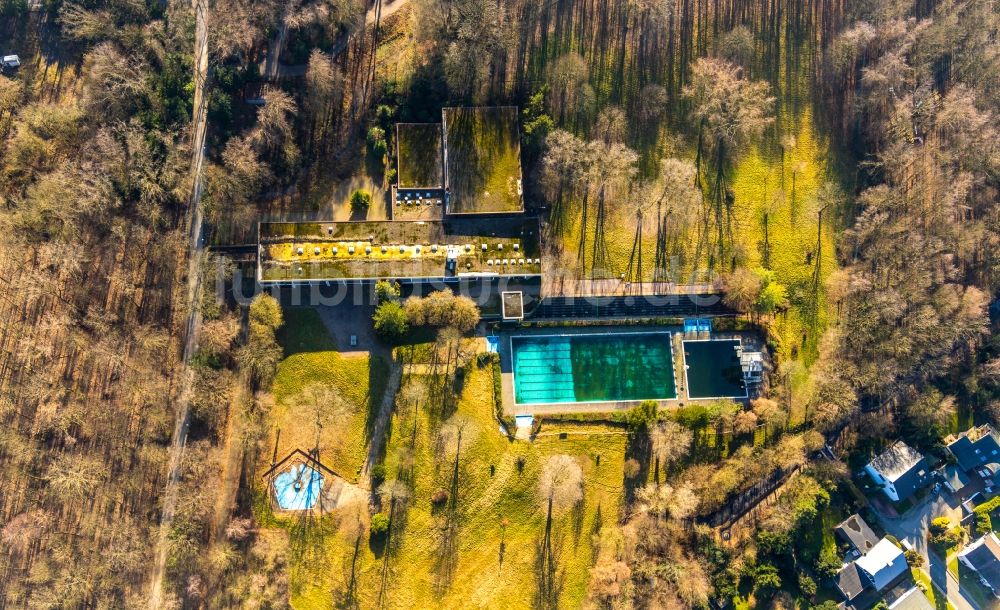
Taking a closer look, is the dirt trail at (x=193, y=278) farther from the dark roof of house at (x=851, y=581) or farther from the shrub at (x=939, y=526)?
the shrub at (x=939, y=526)

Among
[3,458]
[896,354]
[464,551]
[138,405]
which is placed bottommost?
[464,551]

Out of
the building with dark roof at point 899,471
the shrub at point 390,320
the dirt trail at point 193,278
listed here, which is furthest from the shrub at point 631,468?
the dirt trail at point 193,278

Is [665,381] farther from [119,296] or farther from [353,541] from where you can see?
[119,296]

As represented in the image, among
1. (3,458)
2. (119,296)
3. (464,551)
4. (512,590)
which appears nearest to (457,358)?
(464,551)

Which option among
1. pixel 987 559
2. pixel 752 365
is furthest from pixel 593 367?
pixel 987 559

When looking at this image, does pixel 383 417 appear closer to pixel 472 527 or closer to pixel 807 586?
pixel 472 527

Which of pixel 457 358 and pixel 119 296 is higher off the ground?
pixel 119 296

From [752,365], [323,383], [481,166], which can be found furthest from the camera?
[752,365]

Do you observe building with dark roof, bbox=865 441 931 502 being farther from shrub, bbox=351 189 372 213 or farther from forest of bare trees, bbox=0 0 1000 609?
shrub, bbox=351 189 372 213
